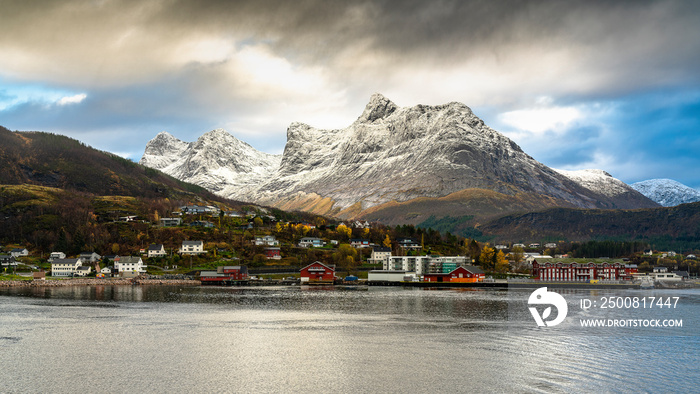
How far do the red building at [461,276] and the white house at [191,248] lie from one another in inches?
2232

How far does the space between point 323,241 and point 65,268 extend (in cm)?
6803

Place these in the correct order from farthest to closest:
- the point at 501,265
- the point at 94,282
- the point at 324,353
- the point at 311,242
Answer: the point at 311,242 < the point at 501,265 < the point at 94,282 < the point at 324,353

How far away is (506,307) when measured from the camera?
230ft

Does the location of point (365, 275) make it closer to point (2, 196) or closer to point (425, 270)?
point (425, 270)

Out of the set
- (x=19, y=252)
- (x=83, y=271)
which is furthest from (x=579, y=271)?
(x=19, y=252)

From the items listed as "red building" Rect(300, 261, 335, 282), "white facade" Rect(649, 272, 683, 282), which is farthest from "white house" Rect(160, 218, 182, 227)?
"white facade" Rect(649, 272, 683, 282)

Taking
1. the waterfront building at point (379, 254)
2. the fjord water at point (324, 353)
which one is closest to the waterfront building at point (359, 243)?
the waterfront building at point (379, 254)

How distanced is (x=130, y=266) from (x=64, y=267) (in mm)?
13097

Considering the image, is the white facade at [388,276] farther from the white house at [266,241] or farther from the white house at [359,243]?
the white house at [359,243]

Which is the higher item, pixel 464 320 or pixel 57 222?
pixel 57 222

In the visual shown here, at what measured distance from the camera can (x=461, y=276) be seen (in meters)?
→ 123

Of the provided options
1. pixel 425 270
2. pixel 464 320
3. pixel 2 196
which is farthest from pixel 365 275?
pixel 2 196

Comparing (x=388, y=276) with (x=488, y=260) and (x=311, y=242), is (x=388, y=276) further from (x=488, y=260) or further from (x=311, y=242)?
(x=311, y=242)

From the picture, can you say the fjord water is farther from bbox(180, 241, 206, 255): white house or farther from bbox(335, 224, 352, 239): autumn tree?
bbox(335, 224, 352, 239): autumn tree
